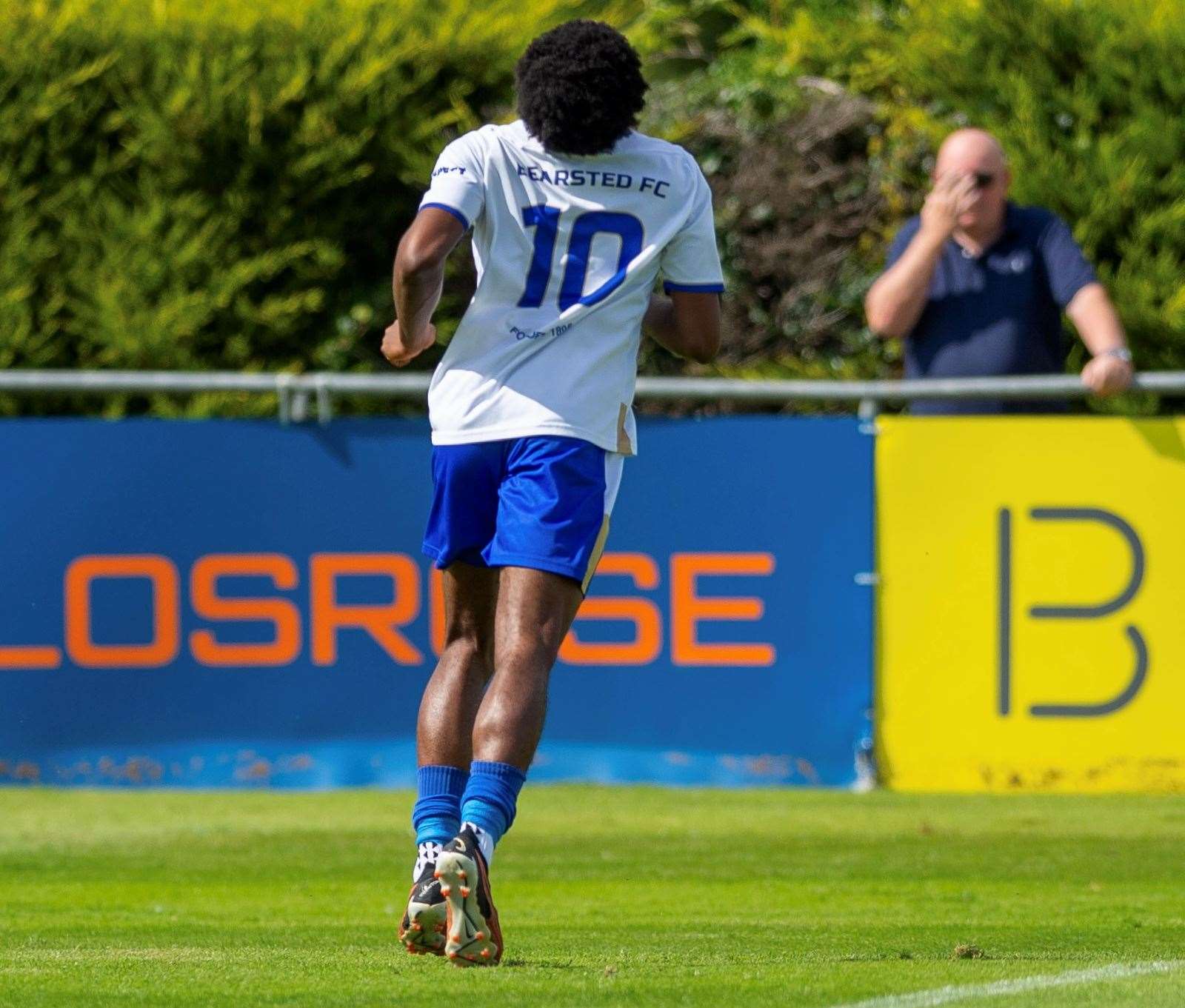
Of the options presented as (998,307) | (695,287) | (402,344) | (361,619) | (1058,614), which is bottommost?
(361,619)

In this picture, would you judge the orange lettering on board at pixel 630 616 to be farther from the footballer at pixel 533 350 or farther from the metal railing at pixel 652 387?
the footballer at pixel 533 350

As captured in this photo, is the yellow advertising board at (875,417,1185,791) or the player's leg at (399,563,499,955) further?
the yellow advertising board at (875,417,1185,791)

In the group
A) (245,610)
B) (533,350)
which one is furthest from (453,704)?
(245,610)

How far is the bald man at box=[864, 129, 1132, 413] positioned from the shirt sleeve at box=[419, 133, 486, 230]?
3.46 m

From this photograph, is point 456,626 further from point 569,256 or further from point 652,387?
point 652,387

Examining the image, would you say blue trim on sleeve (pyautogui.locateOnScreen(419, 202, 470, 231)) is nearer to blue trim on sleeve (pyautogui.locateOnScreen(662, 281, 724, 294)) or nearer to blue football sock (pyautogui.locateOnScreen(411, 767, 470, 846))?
blue trim on sleeve (pyautogui.locateOnScreen(662, 281, 724, 294))

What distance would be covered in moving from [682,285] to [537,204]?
0.40 metres

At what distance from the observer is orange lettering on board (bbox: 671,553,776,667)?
26.6ft

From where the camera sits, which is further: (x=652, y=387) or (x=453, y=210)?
(x=652, y=387)

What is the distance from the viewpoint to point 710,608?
8.11m

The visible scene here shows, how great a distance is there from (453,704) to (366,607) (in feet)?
10.5

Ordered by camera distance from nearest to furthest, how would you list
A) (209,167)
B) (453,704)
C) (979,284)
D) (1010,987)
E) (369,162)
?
(1010,987) → (453,704) → (979,284) → (209,167) → (369,162)

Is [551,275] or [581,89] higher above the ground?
[581,89]

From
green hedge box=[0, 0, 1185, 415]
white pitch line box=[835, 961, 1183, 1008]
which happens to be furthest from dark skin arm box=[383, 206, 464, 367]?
green hedge box=[0, 0, 1185, 415]
